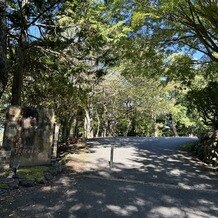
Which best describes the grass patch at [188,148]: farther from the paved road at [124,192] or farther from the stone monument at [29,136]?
the stone monument at [29,136]

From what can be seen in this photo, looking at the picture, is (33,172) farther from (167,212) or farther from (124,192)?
(167,212)

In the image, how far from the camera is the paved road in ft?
24.1

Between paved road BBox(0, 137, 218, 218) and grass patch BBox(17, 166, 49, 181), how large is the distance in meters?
0.57

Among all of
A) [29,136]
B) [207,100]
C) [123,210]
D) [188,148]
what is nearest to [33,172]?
[29,136]

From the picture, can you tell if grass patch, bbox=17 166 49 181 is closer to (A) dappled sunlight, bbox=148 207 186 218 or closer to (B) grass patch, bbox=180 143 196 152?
(A) dappled sunlight, bbox=148 207 186 218

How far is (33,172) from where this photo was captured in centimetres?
1021

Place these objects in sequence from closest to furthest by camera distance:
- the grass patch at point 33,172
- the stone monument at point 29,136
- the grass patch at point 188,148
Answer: the grass patch at point 33,172 < the stone monument at point 29,136 < the grass patch at point 188,148

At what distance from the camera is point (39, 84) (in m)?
15.6

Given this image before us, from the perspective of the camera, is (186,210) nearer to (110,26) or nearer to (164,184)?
(164,184)

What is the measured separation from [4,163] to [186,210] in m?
5.74

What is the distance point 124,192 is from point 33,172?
290cm

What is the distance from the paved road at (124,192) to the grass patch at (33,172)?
0.57 metres

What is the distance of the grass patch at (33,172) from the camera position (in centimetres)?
960

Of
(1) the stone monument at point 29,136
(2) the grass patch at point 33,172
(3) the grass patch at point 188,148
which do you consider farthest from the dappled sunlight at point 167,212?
(3) the grass patch at point 188,148
